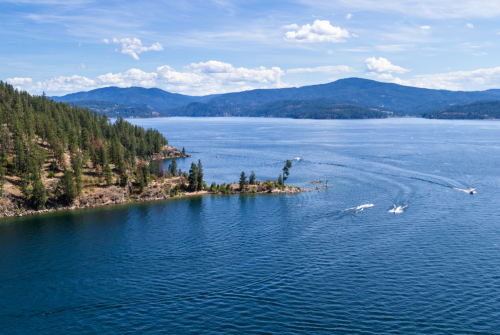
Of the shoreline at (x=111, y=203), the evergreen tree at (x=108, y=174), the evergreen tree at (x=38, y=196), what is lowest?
the shoreline at (x=111, y=203)

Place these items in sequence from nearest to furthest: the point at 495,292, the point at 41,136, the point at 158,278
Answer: the point at 495,292
the point at 158,278
the point at 41,136

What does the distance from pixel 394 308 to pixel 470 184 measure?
9768cm

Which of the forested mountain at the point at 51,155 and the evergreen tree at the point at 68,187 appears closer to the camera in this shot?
the evergreen tree at the point at 68,187

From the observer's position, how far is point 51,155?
430ft

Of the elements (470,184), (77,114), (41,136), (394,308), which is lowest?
(394,308)

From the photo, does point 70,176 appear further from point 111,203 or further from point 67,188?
point 111,203

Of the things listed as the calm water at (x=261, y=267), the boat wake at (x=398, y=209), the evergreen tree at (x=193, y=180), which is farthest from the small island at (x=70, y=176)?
the boat wake at (x=398, y=209)

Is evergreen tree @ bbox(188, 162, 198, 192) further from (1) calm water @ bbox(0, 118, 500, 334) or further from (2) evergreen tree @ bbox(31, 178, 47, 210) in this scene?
(2) evergreen tree @ bbox(31, 178, 47, 210)

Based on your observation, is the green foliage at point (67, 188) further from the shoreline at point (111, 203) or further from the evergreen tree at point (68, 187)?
the shoreline at point (111, 203)

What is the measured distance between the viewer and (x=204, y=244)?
75.5 metres

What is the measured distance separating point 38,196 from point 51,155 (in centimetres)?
3671

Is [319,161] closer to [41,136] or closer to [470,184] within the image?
[470,184]

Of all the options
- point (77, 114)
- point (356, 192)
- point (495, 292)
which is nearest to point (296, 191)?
point (356, 192)

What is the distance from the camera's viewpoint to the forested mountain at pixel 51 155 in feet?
345
